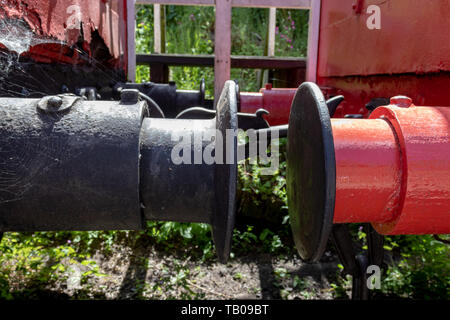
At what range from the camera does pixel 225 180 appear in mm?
990

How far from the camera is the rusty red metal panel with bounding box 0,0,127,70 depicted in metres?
1.25

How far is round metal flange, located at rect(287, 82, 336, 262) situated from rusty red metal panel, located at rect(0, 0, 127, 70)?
964 mm

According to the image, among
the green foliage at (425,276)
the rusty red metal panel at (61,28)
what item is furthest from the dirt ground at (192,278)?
the rusty red metal panel at (61,28)

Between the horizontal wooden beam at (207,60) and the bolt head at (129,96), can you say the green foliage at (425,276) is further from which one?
the horizontal wooden beam at (207,60)

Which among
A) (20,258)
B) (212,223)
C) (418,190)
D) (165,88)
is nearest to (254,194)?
(165,88)

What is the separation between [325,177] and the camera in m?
0.93

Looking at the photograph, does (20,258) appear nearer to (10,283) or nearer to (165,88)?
(10,283)

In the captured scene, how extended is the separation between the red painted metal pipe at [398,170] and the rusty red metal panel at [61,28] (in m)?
1.09

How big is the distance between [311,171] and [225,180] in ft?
0.82

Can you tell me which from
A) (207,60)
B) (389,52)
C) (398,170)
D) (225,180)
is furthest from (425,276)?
(207,60)

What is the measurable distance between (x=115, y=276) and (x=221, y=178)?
1970 mm

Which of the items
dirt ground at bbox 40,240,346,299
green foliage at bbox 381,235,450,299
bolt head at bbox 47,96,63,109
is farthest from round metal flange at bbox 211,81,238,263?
green foliage at bbox 381,235,450,299

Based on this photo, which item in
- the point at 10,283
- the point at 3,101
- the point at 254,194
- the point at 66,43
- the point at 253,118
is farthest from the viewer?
the point at 254,194

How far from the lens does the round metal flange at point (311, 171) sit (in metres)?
0.94
